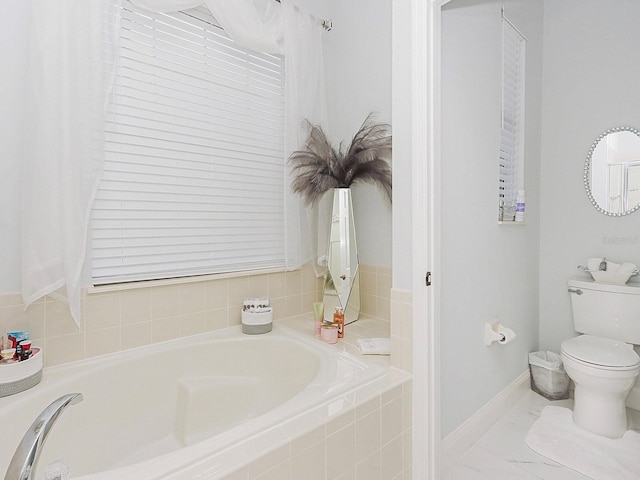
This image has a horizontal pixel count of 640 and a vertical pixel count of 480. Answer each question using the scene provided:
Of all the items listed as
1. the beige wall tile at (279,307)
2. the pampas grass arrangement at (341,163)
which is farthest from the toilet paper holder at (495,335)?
the beige wall tile at (279,307)

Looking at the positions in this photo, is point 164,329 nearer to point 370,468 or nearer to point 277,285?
point 277,285

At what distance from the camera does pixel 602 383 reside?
71.8 inches

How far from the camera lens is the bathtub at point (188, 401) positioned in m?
0.98

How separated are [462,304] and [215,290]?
1.23 metres

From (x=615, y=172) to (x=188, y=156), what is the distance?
2580mm

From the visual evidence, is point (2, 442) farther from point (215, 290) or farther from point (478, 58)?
point (478, 58)

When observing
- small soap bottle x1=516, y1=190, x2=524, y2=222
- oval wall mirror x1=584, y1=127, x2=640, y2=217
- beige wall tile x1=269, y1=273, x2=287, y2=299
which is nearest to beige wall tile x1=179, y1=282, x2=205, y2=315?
beige wall tile x1=269, y1=273, x2=287, y2=299

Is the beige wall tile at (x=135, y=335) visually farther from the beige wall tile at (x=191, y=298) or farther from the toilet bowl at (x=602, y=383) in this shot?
the toilet bowl at (x=602, y=383)

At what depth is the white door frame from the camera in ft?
4.44

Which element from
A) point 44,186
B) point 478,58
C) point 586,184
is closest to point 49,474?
point 44,186

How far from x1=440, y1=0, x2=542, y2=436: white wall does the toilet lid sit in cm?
31

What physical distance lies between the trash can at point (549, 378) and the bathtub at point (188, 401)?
153 centimetres

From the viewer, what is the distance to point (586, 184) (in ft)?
7.80

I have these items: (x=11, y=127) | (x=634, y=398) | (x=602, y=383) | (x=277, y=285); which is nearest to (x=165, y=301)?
A: (x=277, y=285)
